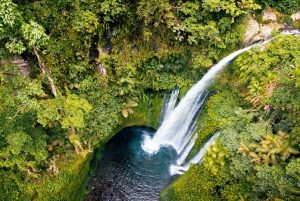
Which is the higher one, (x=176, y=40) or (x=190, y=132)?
(x=176, y=40)

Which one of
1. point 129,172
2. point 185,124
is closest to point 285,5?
point 185,124

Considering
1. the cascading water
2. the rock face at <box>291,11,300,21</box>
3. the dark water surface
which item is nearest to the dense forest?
the rock face at <box>291,11,300,21</box>

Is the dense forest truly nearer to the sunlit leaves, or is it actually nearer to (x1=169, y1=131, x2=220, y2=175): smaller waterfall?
the sunlit leaves

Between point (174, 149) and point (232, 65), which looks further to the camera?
point (174, 149)

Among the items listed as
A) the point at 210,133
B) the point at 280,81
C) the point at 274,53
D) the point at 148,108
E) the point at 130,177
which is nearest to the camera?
the point at 280,81

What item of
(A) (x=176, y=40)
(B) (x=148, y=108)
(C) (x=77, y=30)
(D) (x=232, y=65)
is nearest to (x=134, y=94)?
(B) (x=148, y=108)

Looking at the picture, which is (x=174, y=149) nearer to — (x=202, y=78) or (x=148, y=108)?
(x=148, y=108)

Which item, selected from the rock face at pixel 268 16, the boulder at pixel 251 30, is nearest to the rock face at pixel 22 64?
the boulder at pixel 251 30
